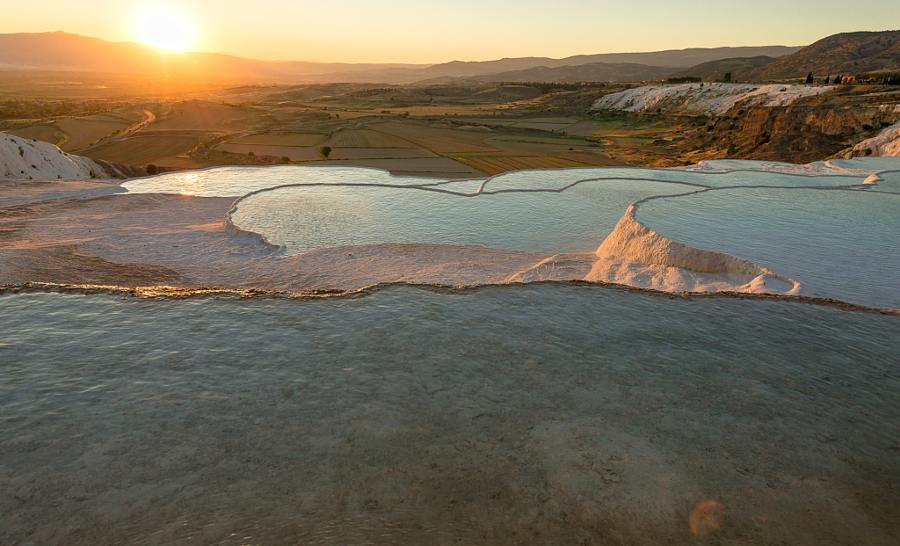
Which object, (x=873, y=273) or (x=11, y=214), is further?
(x=11, y=214)

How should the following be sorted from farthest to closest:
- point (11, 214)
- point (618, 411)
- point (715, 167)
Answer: point (715, 167) < point (11, 214) < point (618, 411)

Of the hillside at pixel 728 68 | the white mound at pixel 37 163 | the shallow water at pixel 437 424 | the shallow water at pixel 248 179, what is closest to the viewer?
the shallow water at pixel 437 424

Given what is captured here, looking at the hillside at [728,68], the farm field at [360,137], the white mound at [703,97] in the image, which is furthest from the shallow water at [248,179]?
the hillside at [728,68]

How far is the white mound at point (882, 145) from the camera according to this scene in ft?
112

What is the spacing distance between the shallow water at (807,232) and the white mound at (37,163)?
99.0 feet

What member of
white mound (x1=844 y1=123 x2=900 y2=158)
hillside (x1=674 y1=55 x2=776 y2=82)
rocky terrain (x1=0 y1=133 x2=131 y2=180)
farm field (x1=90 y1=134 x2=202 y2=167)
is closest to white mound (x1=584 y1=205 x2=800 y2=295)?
rocky terrain (x1=0 y1=133 x2=131 y2=180)

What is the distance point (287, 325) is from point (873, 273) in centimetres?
1368

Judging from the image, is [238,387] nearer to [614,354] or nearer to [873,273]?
[614,354]

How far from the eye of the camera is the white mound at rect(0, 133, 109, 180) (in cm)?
2656

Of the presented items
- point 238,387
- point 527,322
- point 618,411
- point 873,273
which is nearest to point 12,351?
point 238,387

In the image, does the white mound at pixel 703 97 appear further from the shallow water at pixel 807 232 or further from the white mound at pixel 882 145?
the shallow water at pixel 807 232

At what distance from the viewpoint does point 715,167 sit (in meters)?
30.7

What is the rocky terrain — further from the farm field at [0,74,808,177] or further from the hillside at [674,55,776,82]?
the hillside at [674,55,776,82]

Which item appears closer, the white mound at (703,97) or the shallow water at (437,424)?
the shallow water at (437,424)
